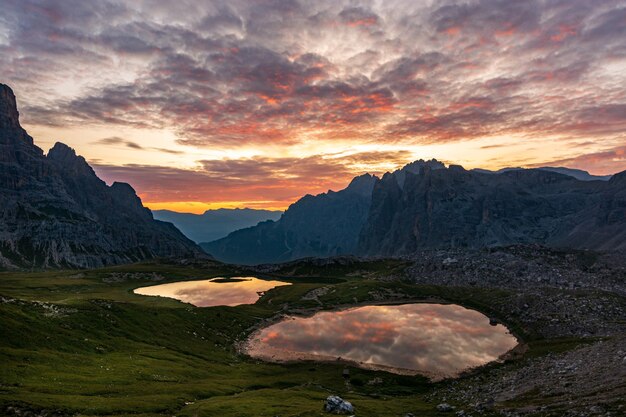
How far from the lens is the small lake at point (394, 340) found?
263 ft

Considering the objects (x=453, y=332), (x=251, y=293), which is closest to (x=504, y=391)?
(x=453, y=332)

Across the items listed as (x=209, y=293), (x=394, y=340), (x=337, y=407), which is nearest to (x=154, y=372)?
(x=337, y=407)

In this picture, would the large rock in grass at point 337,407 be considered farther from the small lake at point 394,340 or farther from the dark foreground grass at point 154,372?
the small lake at point 394,340

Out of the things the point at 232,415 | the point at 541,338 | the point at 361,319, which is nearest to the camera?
the point at 232,415

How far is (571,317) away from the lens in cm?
10475

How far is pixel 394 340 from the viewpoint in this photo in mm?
94875

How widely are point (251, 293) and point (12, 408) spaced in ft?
464

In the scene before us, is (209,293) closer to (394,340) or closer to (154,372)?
(394,340)

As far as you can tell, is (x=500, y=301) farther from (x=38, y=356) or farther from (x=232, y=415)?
A: (x=38, y=356)

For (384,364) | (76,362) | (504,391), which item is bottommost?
(384,364)

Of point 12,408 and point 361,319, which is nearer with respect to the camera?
point 12,408

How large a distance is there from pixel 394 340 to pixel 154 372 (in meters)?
58.1

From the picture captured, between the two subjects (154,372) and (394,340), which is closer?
(154,372)

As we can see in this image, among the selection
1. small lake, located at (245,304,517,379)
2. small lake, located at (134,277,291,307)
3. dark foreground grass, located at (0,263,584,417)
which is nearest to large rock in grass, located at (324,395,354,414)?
dark foreground grass, located at (0,263,584,417)
